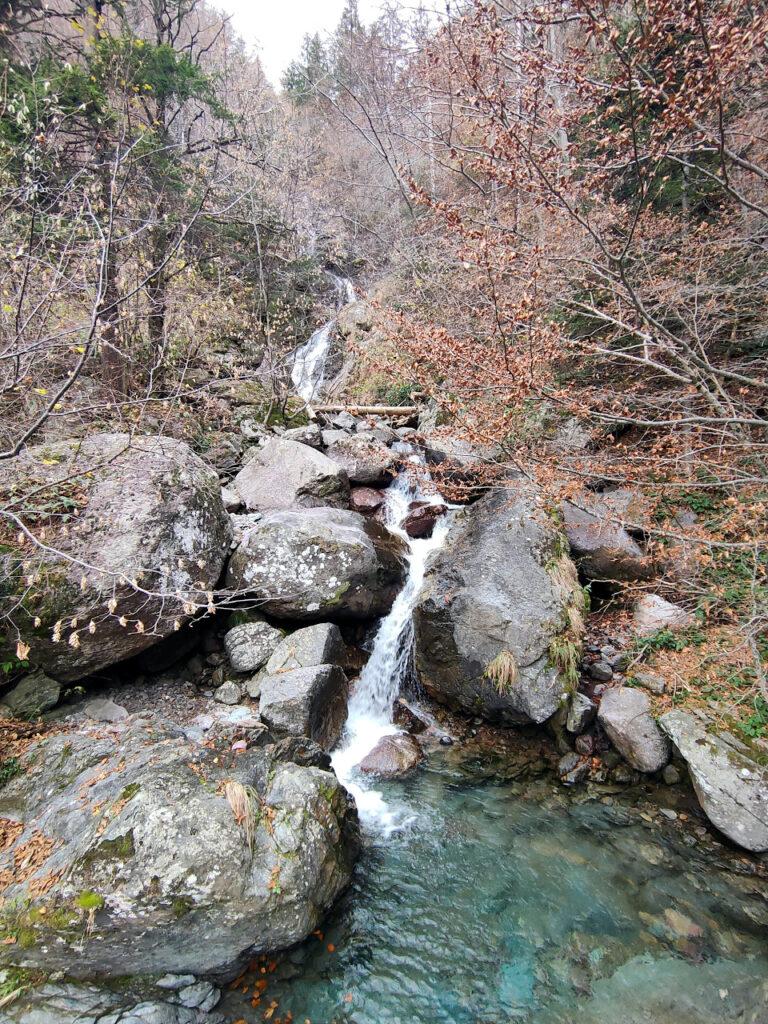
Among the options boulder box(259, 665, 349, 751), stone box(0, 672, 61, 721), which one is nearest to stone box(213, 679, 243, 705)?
boulder box(259, 665, 349, 751)

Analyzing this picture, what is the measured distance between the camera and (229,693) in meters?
5.52

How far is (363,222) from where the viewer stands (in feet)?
62.8

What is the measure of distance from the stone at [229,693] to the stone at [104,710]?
95 cm

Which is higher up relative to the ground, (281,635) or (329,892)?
(281,635)

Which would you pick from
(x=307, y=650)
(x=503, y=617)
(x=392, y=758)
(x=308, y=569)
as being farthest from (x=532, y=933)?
(x=308, y=569)

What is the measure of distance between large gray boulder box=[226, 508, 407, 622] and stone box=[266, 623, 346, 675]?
14.0 inches

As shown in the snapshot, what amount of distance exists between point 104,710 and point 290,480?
4170mm

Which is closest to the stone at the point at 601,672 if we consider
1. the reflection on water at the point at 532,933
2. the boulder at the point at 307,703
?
the reflection on water at the point at 532,933

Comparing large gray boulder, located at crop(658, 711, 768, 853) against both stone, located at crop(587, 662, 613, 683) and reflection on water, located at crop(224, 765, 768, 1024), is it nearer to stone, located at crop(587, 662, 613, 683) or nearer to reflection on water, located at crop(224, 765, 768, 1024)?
reflection on water, located at crop(224, 765, 768, 1024)

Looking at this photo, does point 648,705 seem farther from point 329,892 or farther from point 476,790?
point 329,892

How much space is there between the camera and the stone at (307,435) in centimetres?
1002

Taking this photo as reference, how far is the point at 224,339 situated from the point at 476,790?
1200 cm

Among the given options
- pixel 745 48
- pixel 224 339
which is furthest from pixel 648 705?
pixel 224 339

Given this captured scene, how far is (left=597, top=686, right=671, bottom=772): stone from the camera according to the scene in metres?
4.70
